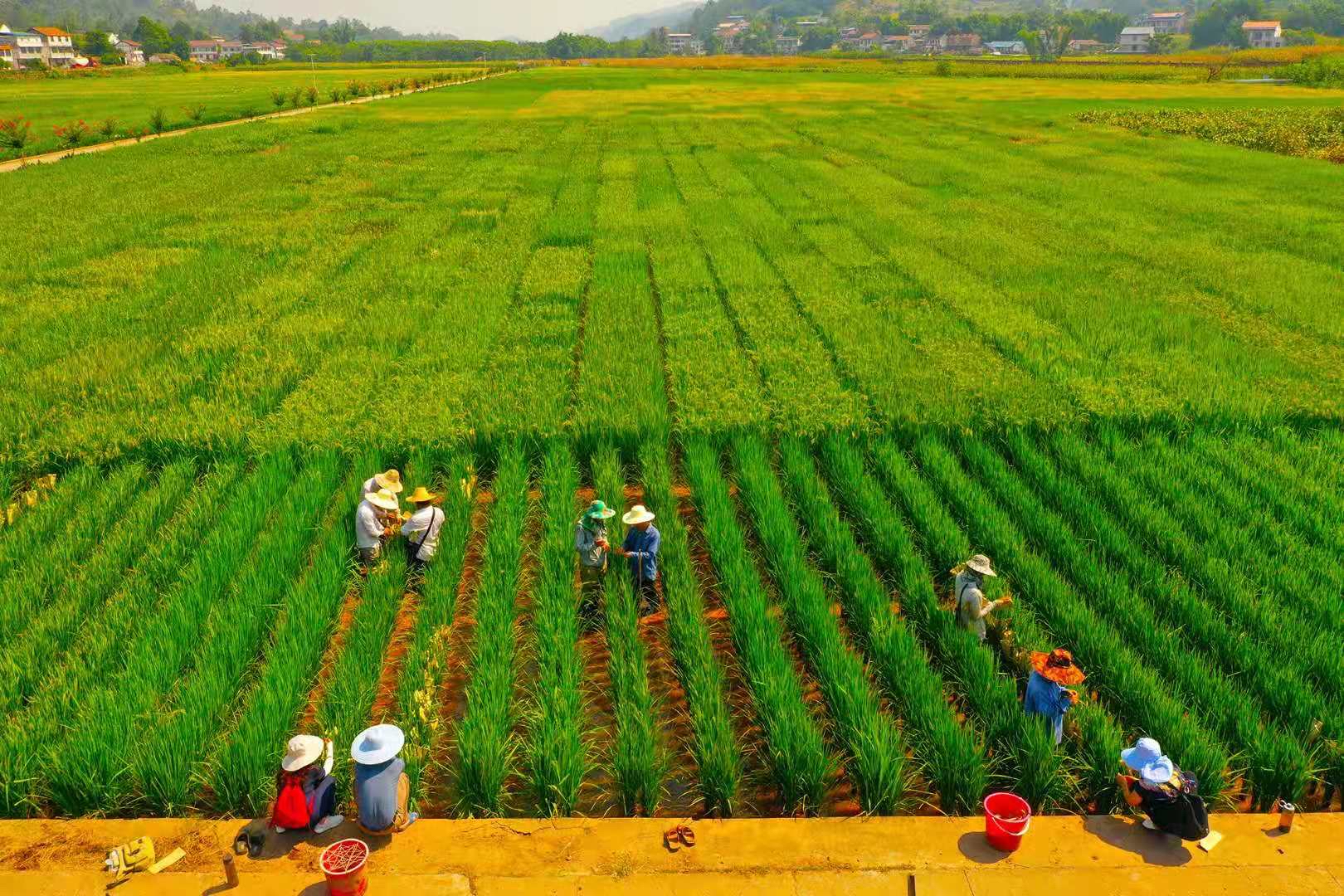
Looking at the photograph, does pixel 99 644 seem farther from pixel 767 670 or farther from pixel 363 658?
pixel 767 670

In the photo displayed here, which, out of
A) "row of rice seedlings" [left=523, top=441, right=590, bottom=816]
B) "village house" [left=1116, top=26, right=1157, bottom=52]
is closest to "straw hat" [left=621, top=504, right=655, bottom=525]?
"row of rice seedlings" [left=523, top=441, right=590, bottom=816]

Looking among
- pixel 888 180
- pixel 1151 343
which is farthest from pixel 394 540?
pixel 888 180

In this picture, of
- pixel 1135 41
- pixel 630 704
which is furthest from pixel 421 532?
pixel 1135 41

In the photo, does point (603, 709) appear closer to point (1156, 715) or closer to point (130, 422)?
point (1156, 715)

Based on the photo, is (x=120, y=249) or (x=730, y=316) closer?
(x=730, y=316)

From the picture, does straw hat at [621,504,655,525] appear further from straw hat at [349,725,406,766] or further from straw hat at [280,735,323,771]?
straw hat at [280,735,323,771]
